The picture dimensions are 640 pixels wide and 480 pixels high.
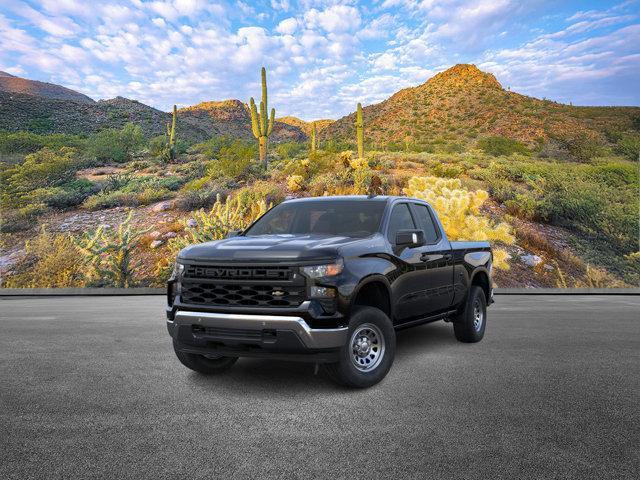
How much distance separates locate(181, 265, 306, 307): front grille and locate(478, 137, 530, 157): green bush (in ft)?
133

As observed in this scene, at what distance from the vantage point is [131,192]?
30.6m

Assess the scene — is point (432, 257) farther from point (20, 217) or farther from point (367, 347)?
point (20, 217)

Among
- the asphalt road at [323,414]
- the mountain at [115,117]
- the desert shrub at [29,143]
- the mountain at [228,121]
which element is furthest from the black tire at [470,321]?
the mountain at [228,121]

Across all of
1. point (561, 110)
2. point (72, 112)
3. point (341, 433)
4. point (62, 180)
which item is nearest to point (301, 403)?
point (341, 433)

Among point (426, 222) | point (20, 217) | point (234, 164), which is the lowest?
point (20, 217)

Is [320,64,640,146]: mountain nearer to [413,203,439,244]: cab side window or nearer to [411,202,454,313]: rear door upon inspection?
[413,203,439,244]: cab side window

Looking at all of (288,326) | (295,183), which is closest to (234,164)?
(295,183)

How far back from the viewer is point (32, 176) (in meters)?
32.6

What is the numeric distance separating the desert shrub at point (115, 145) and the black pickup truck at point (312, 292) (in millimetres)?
38437

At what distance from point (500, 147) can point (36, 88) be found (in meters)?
119

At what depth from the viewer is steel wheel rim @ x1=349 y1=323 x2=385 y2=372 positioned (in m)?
5.85

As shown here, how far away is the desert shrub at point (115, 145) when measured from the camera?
42594 millimetres

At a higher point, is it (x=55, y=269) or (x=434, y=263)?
(x=434, y=263)

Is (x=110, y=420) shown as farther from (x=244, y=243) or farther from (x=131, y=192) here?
(x=131, y=192)
